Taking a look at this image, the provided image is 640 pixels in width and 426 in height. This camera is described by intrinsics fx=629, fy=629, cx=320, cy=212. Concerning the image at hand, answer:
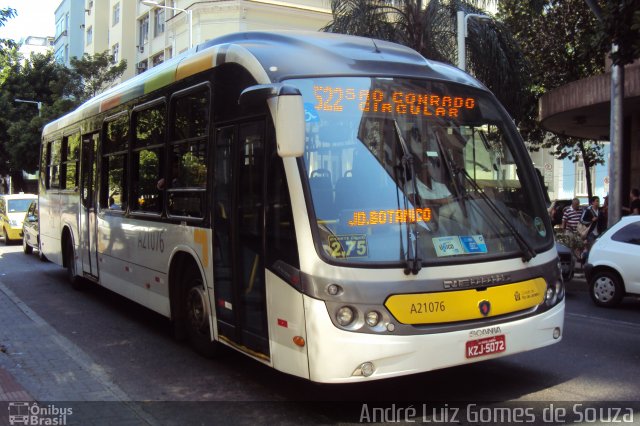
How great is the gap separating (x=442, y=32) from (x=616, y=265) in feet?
31.0

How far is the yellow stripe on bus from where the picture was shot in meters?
4.56

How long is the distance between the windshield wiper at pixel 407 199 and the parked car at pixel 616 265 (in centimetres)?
649

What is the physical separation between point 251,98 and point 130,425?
8.62ft

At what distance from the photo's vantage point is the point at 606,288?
401 inches

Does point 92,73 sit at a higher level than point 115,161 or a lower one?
higher

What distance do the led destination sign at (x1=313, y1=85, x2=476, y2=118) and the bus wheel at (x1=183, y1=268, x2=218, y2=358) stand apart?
96.3 inches

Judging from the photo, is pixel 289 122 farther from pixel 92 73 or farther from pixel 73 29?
pixel 73 29

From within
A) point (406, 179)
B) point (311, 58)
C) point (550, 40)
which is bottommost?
point (406, 179)

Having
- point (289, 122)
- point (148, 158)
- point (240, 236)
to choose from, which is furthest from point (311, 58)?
point (148, 158)

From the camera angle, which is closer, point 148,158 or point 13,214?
point 148,158

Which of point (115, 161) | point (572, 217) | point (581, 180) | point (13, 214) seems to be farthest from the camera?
point (581, 180)

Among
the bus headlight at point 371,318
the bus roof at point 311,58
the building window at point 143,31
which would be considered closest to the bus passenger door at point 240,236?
the bus roof at point 311,58

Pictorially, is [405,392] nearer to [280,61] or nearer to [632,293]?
[280,61]

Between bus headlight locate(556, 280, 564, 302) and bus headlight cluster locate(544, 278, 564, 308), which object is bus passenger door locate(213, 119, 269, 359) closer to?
bus headlight cluster locate(544, 278, 564, 308)
